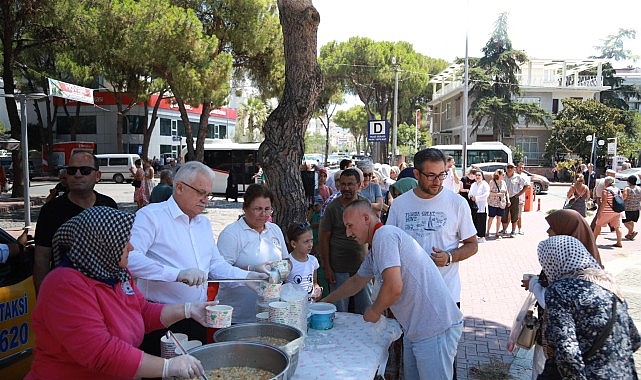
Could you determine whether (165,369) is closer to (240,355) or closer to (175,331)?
(240,355)

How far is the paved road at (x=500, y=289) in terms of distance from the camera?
→ 4820 millimetres

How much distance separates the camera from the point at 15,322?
3225mm

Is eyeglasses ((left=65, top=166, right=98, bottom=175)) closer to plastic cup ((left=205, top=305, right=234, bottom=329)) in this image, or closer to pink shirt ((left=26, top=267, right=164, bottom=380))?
plastic cup ((left=205, top=305, right=234, bottom=329))

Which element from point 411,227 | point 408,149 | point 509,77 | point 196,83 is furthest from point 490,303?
point 408,149

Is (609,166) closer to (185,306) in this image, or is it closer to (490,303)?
(490,303)

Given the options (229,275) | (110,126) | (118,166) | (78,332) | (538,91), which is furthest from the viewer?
(538,91)

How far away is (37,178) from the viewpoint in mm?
32469

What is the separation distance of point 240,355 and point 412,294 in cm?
110

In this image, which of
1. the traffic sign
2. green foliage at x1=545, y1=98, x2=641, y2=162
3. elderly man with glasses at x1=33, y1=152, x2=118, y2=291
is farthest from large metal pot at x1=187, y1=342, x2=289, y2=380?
green foliage at x1=545, y1=98, x2=641, y2=162

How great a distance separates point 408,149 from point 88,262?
46184mm

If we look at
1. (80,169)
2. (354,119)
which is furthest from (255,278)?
(354,119)

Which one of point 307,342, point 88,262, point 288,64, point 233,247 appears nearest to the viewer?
point 88,262

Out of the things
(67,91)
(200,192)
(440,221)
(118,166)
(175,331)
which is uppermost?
(67,91)

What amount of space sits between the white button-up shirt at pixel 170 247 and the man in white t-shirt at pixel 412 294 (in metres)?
0.82
